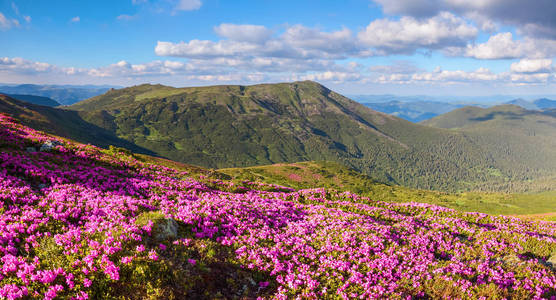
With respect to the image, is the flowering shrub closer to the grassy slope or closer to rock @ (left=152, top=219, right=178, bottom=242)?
rock @ (left=152, top=219, right=178, bottom=242)

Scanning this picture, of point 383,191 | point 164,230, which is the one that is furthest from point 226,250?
point 383,191

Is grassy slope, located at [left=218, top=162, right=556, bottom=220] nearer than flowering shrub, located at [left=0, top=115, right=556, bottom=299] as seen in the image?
No

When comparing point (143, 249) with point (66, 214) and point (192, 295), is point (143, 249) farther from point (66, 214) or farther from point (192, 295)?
point (66, 214)

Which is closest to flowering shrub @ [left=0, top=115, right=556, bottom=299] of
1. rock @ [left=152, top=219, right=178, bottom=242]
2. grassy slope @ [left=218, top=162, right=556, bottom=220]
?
Result: rock @ [left=152, top=219, right=178, bottom=242]


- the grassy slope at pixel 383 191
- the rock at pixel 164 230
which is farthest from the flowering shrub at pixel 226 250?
the grassy slope at pixel 383 191

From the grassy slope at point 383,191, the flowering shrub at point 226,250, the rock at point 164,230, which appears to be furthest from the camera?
the grassy slope at point 383,191

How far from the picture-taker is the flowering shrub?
8.21m

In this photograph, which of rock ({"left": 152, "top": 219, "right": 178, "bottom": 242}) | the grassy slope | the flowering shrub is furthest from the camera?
the grassy slope

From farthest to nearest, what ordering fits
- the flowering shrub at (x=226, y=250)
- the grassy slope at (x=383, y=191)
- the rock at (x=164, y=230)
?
the grassy slope at (x=383, y=191) < the rock at (x=164, y=230) < the flowering shrub at (x=226, y=250)

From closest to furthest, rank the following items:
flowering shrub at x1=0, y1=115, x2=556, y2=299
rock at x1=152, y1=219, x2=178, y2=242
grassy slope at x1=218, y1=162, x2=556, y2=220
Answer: flowering shrub at x1=0, y1=115, x2=556, y2=299 → rock at x1=152, y1=219, x2=178, y2=242 → grassy slope at x1=218, y1=162, x2=556, y2=220

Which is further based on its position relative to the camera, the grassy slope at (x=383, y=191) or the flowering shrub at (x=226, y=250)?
the grassy slope at (x=383, y=191)

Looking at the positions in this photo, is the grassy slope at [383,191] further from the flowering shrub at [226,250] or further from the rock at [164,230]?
the rock at [164,230]

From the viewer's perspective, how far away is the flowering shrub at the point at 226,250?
8211 millimetres

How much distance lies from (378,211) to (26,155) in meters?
25.1
